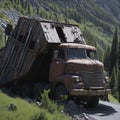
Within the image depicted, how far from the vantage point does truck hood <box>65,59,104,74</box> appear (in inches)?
749

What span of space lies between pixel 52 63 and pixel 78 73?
1.89m

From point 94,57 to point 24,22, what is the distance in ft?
16.4

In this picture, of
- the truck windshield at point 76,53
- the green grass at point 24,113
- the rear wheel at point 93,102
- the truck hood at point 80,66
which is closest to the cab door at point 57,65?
the truck windshield at point 76,53

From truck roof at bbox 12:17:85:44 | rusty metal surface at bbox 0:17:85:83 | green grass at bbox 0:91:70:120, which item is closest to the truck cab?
truck roof at bbox 12:17:85:44

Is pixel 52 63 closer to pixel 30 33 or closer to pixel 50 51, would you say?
pixel 50 51

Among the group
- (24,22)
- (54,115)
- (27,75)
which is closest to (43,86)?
(27,75)

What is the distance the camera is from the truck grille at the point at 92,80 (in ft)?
61.6

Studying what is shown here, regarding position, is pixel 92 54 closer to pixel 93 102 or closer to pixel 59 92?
pixel 93 102

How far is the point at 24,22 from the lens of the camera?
2338 centimetres

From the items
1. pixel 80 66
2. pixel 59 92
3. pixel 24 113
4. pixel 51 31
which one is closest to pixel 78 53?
pixel 80 66

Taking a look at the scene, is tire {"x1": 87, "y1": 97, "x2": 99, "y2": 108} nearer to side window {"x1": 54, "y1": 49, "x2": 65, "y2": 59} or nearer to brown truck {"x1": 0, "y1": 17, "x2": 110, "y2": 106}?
brown truck {"x1": 0, "y1": 17, "x2": 110, "y2": 106}

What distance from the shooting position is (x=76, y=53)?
19922 millimetres

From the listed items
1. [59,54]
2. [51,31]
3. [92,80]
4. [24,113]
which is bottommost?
[24,113]

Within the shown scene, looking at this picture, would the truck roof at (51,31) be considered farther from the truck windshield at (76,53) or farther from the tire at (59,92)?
the tire at (59,92)
